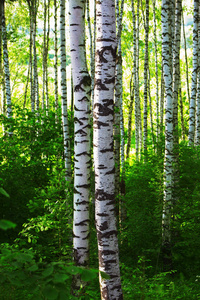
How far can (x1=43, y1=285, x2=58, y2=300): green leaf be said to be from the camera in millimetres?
1673

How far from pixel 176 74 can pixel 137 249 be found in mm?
4505

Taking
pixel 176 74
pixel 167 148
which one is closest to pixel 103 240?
pixel 167 148

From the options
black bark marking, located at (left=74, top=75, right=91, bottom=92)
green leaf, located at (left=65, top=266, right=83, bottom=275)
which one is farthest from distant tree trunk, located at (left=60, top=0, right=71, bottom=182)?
green leaf, located at (left=65, top=266, right=83, bottom=275)

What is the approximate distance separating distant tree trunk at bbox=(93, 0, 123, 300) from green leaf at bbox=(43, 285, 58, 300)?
5.66 ft

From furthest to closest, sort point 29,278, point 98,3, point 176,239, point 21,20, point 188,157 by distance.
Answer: point 21,20 < point 188,157 < point 176,239 < point 98,3 < point 29,278

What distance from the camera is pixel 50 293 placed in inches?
66.4

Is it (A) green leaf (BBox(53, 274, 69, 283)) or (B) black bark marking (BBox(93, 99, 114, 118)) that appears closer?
(A) green leaf (BBox(53, 274, 69, 283))

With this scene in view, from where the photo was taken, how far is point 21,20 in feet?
72.0

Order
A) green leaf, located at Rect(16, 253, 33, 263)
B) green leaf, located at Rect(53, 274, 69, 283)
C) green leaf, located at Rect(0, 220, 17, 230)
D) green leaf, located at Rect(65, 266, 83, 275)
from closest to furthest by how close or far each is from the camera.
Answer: green leaf, located at Rect(0, 220, 17, 230) → green leaf, located at Rect(53, 274, 69, 283) → green leaf, located at Rect(65, 266, 83, 275) → green leaf, located at Rect(16, 253, 33, 263)

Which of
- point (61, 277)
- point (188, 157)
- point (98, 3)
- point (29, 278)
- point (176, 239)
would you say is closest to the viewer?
point (61, 277)

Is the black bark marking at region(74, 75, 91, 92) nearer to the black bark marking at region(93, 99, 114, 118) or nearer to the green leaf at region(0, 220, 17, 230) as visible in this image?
the black bark marking at region(93, 99, 114, 118)

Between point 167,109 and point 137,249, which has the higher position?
point 167,109

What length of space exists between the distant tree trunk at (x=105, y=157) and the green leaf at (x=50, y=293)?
173 cm

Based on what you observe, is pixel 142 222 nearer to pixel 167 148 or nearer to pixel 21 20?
pixel 167 148
